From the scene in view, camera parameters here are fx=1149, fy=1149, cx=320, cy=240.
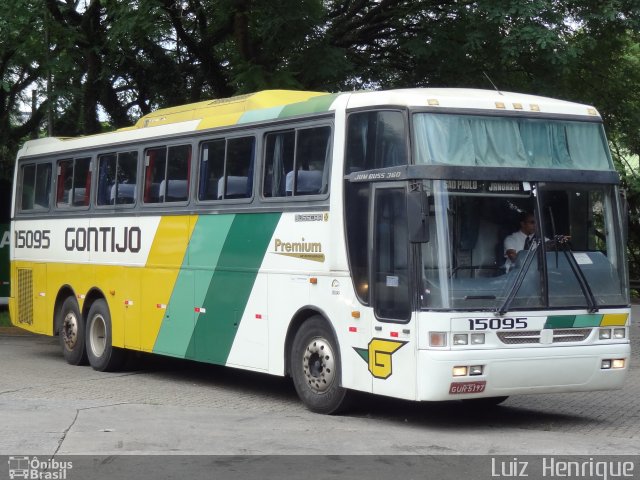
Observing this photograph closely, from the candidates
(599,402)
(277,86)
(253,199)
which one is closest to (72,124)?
(277,86)

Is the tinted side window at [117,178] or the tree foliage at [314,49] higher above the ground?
the tree foliage at [314,49]

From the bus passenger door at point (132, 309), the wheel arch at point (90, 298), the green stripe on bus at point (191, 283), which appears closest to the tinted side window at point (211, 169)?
the green stripe on bus at point (191, 283)

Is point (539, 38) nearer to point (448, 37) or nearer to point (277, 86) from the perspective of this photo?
point (448, 37)

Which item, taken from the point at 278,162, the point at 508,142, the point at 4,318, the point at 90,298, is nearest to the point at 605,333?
the point at 508,142

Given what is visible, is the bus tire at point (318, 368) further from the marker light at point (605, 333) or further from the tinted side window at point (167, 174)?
the tinted side window at point (167, 174)

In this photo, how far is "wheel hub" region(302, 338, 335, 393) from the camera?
12172 mm

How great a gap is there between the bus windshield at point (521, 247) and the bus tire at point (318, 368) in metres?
1.66

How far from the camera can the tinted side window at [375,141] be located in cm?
1138

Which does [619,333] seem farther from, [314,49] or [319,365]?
[314,49]

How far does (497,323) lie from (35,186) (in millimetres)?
10536

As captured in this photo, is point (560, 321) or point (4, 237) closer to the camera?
point (560, 321)

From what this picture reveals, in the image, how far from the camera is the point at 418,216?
10.7 metres

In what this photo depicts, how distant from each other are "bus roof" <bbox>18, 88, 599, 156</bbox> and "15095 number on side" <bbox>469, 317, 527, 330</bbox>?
2.16 meters

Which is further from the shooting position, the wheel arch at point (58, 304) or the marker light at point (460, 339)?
the wheel arch at point (58, 304)
